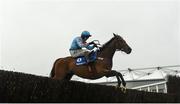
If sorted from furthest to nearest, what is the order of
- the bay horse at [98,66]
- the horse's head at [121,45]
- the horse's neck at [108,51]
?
the horse's head at [121,45]
the horse's neck at [108,51]
the bay horse at [98,66]

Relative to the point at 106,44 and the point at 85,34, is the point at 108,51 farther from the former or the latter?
the point at 85,34

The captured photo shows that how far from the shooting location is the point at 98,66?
40.9 feet

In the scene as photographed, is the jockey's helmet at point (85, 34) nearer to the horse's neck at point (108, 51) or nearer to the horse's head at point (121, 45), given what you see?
the horse's neck at point (108, 51)

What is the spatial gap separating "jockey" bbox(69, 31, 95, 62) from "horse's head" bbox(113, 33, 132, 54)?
0.76 m

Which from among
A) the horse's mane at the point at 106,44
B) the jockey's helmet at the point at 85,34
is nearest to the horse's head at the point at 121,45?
the horse's mane at the point at 106,44

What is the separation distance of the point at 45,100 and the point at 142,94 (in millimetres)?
4851

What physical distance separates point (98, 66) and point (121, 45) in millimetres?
1014

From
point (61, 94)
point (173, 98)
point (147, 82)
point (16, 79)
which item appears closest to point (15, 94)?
point (16, 79)

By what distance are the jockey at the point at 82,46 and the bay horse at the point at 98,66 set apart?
0.66 feet

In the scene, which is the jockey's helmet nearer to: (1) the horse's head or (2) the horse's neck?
(2) the horse's neck

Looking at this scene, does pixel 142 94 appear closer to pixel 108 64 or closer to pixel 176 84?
pixel 108 64

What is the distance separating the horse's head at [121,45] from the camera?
13.0 meters

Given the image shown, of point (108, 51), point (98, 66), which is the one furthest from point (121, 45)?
point (98, 66)

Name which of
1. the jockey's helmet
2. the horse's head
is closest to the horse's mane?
the horse's head
